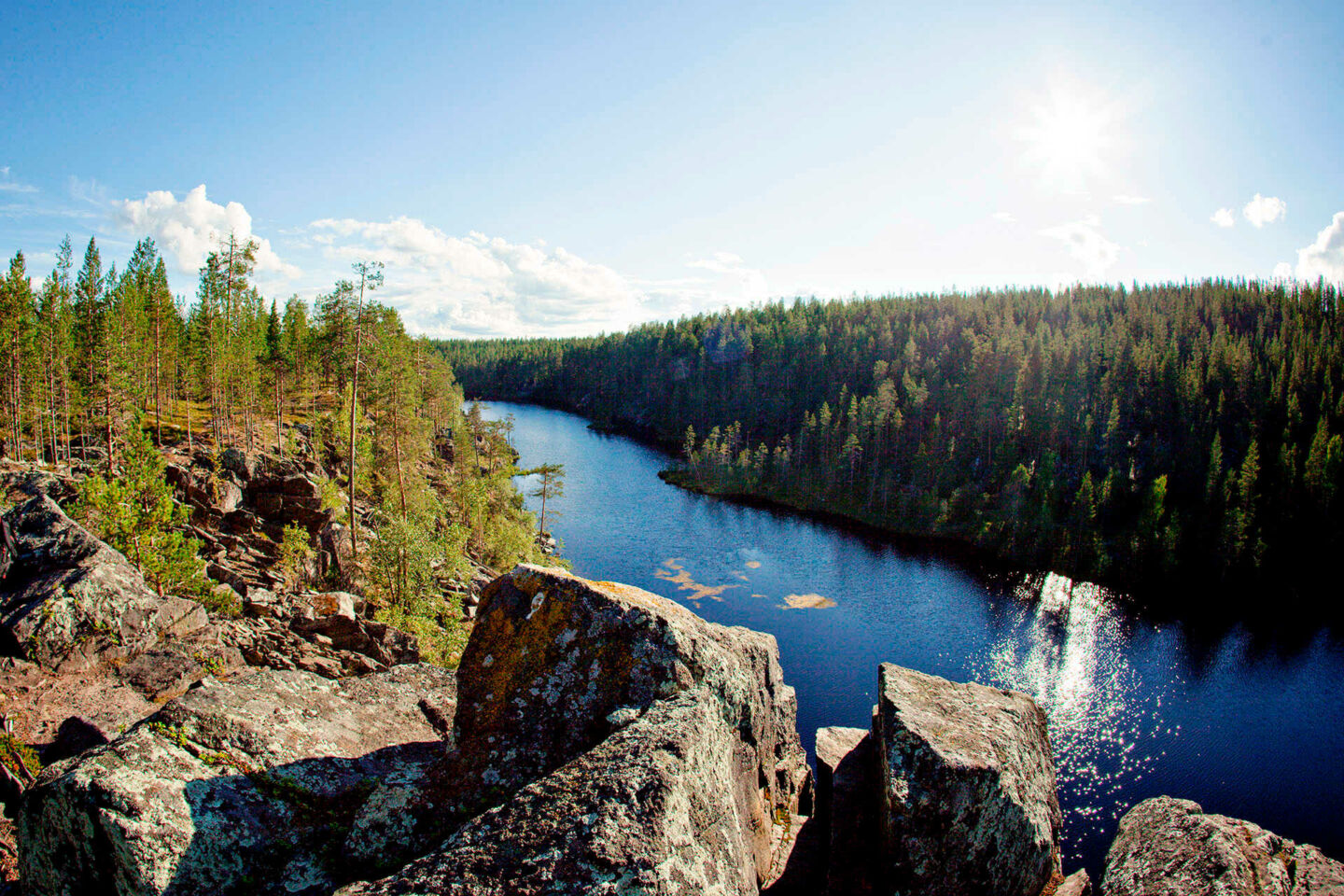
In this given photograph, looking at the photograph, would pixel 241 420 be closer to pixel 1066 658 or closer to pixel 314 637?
pixel 314 637

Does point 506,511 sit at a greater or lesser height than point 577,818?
lesser

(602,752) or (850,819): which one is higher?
(602,752)

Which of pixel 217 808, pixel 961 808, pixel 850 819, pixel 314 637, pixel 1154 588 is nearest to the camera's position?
pixel 217 808

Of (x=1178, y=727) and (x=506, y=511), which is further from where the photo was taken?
(x=506, y=511)

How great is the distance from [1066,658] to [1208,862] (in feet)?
166

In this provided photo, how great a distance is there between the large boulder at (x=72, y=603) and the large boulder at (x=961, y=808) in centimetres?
1407

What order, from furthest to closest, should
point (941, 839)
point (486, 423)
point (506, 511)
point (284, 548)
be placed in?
point (486, 423) → point (506, 511) → point (284, 548) → point (941, 839)

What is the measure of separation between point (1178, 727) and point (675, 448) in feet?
381

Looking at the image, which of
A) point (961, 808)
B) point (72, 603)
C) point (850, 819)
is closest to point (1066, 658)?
point (850, 819)

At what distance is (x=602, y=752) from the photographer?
19.0 ft

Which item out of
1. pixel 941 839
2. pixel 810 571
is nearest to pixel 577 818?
pixel 941 839

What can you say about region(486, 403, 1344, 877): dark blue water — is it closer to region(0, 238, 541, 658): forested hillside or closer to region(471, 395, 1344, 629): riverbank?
region(471, 395, 1344, 629): riverbank

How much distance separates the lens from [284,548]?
2830 cm

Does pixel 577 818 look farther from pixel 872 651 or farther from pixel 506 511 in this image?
pixel 506 511
